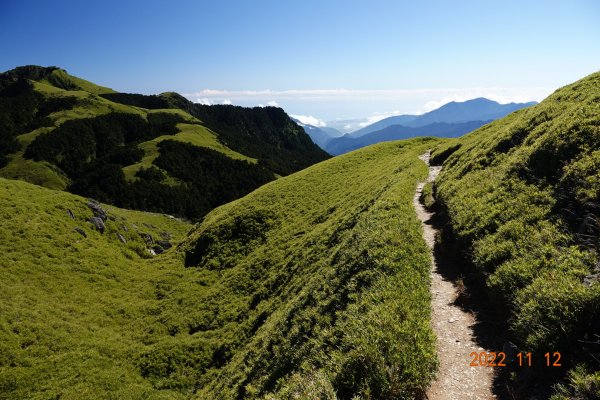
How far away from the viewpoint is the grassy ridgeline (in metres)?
10.9

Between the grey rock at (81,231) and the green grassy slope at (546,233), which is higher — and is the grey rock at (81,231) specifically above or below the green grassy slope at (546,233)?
below

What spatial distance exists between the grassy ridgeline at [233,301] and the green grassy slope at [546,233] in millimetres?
2890

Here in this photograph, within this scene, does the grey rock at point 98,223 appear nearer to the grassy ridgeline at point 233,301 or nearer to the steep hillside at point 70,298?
Result: the steep hillside at point 70,298

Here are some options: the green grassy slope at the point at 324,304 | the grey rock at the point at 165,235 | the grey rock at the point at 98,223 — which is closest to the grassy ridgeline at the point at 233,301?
the green grassy slope at the point at 324,304

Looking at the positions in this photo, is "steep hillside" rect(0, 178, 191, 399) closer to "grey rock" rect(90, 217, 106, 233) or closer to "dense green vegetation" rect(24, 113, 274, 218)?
"grey rock" rect(90, 217, 106, 233)

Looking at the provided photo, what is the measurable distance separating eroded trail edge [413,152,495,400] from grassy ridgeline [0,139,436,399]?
58 centimetres

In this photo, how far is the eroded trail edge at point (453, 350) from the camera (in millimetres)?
8695

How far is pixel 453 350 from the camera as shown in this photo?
1027 centimetres

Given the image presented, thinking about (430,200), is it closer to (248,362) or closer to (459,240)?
(459,240)

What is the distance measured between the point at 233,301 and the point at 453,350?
24912mm

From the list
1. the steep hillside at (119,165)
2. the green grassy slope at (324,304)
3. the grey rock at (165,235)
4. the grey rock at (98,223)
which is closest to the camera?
the green grassy slope at (324,304)

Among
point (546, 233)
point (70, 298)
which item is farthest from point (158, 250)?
point (546, 233)

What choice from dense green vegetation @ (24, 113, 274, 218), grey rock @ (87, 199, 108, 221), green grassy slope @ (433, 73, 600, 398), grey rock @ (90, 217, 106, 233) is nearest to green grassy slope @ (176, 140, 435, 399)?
green grassy slope @ (433, 73, 600, 398)

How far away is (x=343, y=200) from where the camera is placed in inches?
A: 1656
